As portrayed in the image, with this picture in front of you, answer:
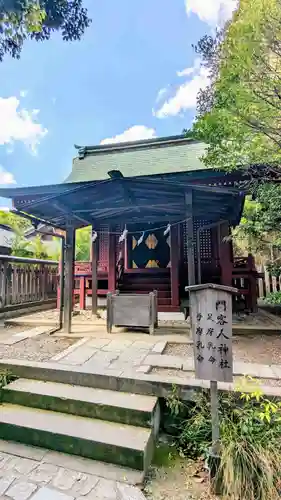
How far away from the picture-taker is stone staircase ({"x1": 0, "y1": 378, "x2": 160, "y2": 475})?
207 cm

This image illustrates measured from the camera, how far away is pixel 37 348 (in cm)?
397

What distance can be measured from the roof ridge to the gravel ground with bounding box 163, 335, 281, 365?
7.36 meters

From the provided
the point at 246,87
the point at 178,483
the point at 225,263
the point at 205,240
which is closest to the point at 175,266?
the point at 225,263

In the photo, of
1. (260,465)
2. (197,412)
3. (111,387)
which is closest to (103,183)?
(111,387)

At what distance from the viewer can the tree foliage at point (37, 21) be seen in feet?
9.97

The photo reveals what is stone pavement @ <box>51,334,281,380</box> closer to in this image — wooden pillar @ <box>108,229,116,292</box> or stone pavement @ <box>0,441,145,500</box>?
stone pavement @ <box>0,441,145,500</box>

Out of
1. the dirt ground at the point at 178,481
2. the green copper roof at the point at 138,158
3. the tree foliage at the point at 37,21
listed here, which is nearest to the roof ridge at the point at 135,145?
the green copper roof at the point at 138,158

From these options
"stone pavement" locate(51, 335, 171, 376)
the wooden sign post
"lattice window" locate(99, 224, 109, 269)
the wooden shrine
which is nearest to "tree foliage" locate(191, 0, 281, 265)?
the wooden shrine

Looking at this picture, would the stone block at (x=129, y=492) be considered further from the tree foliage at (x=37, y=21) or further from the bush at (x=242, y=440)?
the tree foliage at (x=37, y=21)

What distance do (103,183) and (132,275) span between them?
4.37m

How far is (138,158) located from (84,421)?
28.5 ft

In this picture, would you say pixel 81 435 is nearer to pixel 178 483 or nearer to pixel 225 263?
pixel 178 483

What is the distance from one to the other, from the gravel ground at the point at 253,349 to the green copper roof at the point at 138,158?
5438 millimetres

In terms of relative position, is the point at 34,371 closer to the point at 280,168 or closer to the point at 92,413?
the point at 92,413
